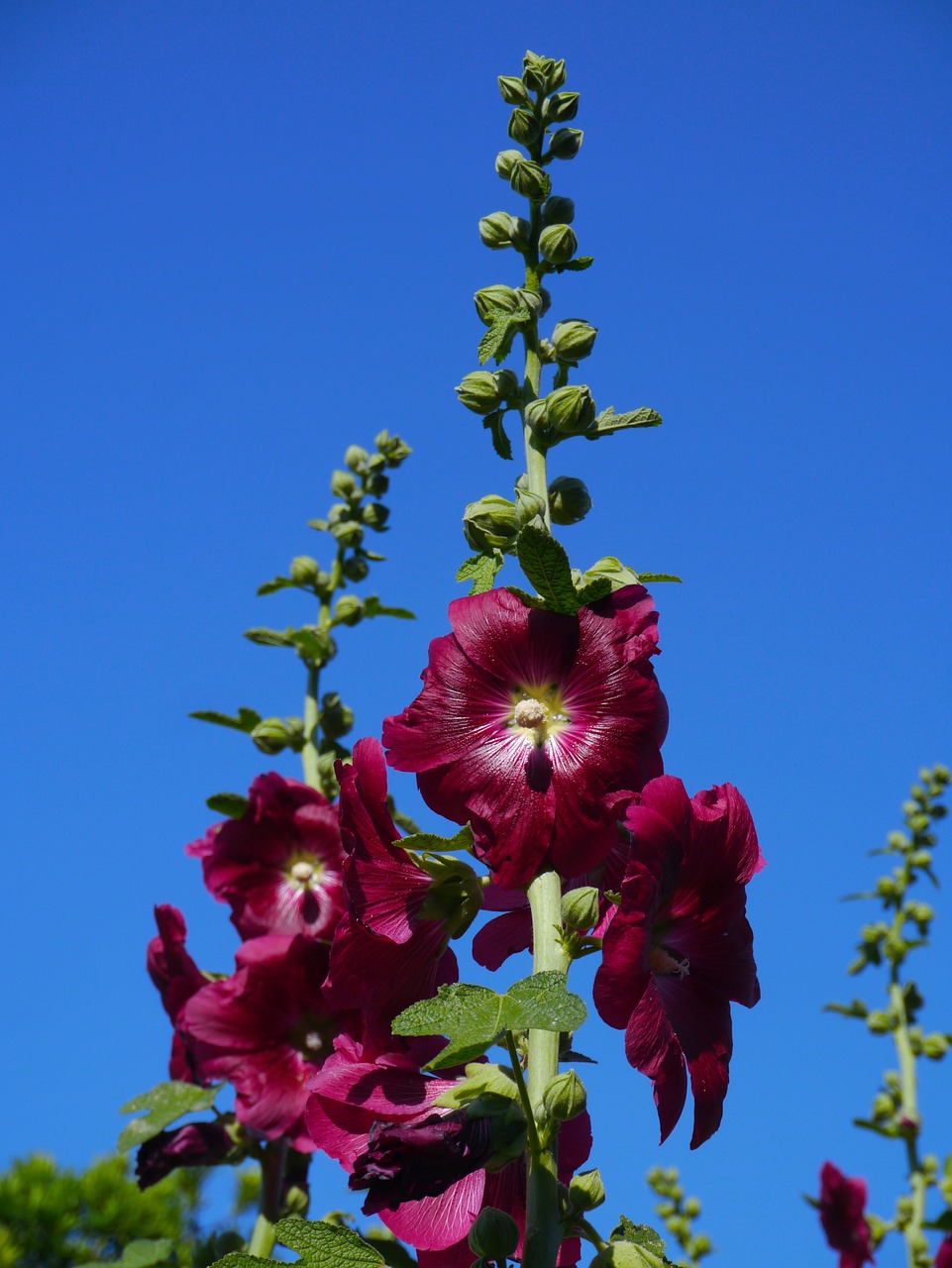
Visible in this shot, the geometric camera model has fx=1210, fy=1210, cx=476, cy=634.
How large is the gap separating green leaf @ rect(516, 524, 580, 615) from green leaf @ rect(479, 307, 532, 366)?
1.52ft

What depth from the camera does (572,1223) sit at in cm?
155

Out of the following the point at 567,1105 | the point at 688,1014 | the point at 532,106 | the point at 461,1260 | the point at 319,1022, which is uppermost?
the point at 532,106

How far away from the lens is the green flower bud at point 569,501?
6.31 feet

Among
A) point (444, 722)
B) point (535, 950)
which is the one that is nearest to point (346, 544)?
point (444, 722)

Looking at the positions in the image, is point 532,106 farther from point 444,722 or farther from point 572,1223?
point 572,1223

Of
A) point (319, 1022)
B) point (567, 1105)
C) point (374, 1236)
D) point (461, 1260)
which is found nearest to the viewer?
point (567, 1105)

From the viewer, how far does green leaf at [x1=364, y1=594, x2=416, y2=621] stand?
3359 millimetres

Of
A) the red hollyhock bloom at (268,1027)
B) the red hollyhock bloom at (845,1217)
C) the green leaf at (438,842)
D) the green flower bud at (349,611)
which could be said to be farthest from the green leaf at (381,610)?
the red hollyhock bloom at (845,1217)

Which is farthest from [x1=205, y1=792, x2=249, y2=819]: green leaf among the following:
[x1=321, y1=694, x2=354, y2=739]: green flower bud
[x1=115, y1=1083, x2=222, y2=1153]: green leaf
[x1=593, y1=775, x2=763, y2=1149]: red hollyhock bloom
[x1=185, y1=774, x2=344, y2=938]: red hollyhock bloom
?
[x1=593, y1=775, x2=763, y2=1149]: red hollyhock bloom

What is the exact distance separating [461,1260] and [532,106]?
204 cm

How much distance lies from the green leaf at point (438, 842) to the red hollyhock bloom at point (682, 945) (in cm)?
23

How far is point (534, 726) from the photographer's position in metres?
1.73

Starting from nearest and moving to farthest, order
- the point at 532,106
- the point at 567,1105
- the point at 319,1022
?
the point at 567,1105
the point at 532,106
the point at 319,1022

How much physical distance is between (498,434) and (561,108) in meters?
0.75
